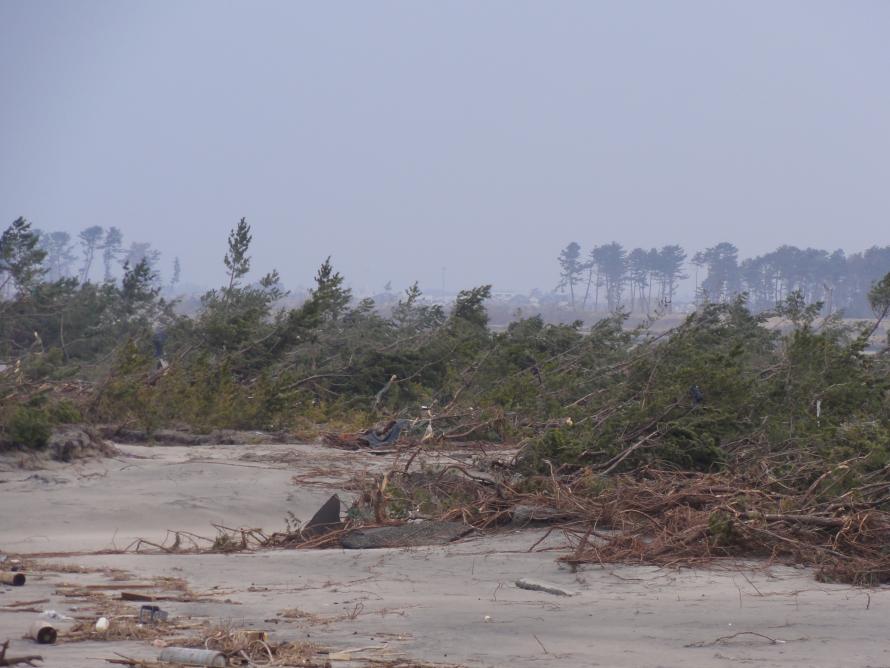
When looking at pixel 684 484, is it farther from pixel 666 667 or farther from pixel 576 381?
pixel 576 381

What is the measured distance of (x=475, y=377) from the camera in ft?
45.5

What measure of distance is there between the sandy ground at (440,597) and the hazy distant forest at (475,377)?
5.06 ft

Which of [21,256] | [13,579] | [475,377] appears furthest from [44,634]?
[21,256]

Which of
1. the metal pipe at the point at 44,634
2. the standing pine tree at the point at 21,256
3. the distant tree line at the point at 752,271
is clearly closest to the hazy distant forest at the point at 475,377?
the standing pine tree at the point at 21,256

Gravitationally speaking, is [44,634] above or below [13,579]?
above

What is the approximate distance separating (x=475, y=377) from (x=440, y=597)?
8.78 metres

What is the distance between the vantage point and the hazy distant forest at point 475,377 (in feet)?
26.8

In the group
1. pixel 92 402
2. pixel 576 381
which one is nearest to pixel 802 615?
pixel 576 381

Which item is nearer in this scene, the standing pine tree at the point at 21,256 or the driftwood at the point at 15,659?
the driftwood at the point at 15,659

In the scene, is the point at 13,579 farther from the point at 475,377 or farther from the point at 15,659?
the point at 475,377

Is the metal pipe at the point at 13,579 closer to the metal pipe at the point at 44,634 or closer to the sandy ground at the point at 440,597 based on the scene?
the sandy ground at the point at 440,597

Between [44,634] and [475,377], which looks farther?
[475,377]

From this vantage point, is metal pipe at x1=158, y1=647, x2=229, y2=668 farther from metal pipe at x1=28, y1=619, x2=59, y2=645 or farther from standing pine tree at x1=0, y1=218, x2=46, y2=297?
standing pine tree at x1=0, y1=218, x2=46, y2=297

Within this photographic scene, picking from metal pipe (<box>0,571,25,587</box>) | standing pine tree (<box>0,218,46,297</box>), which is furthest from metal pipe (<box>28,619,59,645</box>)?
standing pine tree (<box>0,218,46,297</box>)
